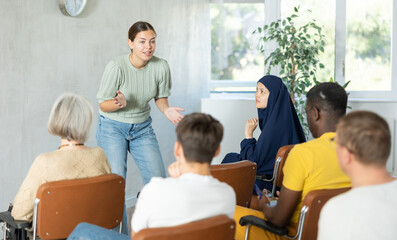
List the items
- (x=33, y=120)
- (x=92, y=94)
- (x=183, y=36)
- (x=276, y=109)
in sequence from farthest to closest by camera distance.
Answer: (x=183, y=36) < (x=92, y=94) < (x=33, y=120) < (x=276, y=109)

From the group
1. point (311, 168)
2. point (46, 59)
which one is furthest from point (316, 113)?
point (46, 59)

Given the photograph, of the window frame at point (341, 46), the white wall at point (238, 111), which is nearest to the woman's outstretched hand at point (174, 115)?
the white wall at point (238, 111)

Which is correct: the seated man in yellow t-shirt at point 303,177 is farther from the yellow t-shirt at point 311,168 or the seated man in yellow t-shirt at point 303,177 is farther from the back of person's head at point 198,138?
the back of person's head at point 198,138

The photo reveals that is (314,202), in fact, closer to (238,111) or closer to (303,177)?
(303,177)

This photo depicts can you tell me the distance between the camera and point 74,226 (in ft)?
7.24

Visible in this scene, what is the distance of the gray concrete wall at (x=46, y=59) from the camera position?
3465 mm

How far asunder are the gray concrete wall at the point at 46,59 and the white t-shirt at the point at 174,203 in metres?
2.09

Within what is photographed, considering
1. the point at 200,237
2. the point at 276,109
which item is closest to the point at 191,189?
the point at 200,237

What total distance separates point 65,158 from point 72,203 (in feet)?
0.74

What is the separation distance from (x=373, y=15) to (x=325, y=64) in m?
0.81

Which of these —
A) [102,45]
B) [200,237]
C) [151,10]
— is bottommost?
[200,237]

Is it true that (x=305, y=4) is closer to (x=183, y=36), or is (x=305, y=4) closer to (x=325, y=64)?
(x=325, y=64)

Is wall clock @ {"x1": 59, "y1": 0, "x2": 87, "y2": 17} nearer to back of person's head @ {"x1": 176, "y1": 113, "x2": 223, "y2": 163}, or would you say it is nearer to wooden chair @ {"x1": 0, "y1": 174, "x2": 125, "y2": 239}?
wooden chair @ {"x1": 0, "y1": 174, "x2": 125, "y2": 239}

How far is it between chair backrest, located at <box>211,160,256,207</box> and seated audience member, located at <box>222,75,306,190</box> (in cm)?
47
